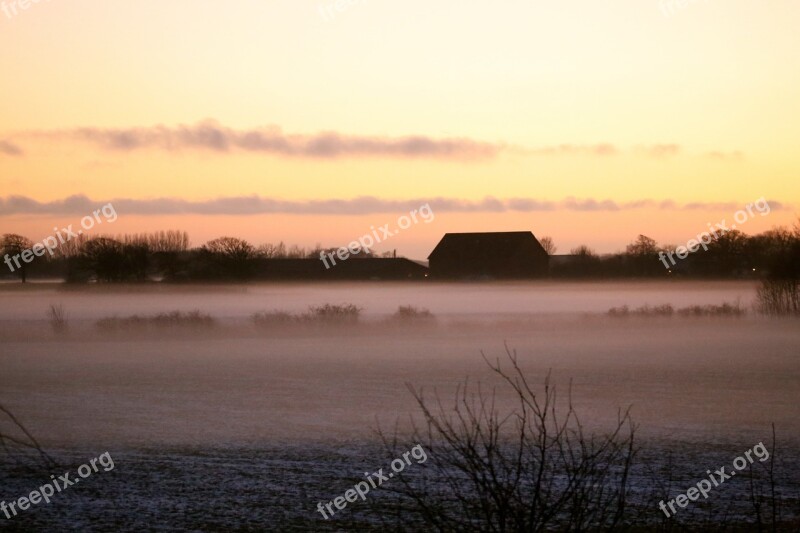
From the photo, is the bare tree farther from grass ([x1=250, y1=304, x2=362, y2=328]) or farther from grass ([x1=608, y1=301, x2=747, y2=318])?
grass ([x1=608, y1=301, x2=747, y2=318])

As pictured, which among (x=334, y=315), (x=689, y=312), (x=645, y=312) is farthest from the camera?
(x=645, y=312)

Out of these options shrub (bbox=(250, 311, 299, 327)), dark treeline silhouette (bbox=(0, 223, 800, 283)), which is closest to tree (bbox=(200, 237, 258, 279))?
dark treeline silhouette (bbox=(0, 223, 800, 283))

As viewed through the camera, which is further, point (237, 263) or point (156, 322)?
point (237, 263)

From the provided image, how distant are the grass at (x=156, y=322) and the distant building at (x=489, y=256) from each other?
4737 cm

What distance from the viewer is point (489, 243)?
95.2m

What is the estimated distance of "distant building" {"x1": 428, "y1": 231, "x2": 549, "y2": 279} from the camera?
94250mm

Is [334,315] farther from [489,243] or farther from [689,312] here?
[489,243]

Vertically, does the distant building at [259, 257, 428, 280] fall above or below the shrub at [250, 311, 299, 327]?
above

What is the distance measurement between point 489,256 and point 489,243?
141 cm

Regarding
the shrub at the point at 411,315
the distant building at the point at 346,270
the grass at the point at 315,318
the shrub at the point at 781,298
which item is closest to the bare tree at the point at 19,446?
the grass at the point at 315,318

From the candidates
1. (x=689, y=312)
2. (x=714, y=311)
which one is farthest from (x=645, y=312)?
(x=714, y=311)

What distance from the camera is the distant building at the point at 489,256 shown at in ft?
309

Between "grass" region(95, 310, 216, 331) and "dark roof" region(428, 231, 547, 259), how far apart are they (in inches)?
1867

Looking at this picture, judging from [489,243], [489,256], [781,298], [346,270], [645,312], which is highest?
[489,243]
